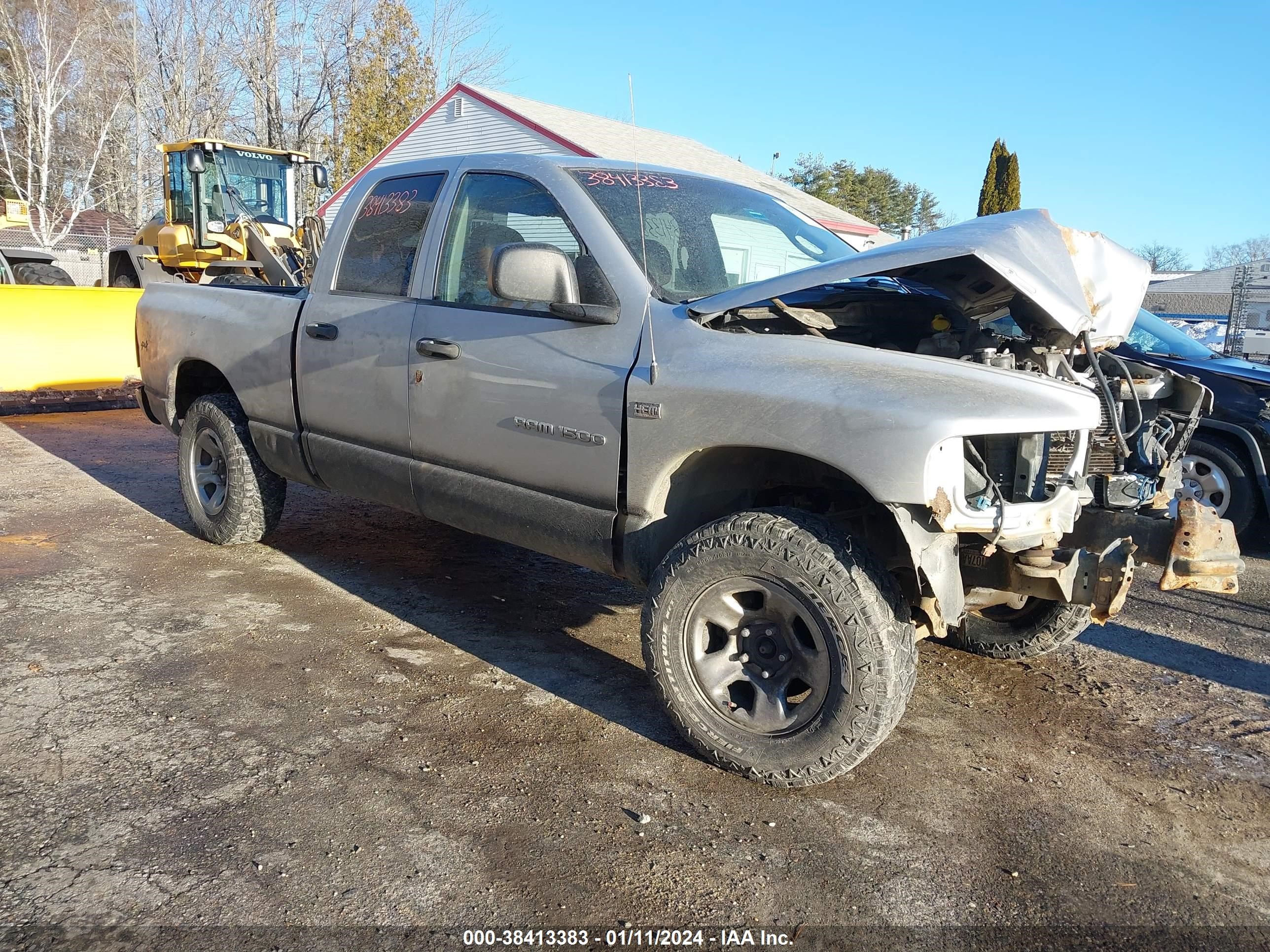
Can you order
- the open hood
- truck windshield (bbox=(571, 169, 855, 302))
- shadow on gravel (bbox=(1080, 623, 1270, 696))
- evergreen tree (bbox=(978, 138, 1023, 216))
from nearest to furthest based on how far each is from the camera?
the open hood → truck windshield (bbox=(571, 169, 855, 302)) → shadow on gravel (bbox=(1080, 623, 1270, 696)) → evergreen tree (bbox=(978, 138, 1023, 216))

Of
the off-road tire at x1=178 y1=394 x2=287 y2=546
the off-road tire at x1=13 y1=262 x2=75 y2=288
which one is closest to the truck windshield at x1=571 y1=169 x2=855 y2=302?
the off-road tire at x1=178 y1=394 x2=287 y2=546

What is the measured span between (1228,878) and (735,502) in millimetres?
1853

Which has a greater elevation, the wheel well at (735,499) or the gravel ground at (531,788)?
the wheel well at (735,499)

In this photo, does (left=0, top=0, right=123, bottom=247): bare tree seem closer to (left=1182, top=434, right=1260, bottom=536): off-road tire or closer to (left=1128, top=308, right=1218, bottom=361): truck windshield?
(left=1128, top=308, right=1218, bottom=361): truck windshield

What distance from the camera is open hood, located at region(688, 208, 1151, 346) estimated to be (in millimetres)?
2848

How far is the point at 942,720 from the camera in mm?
3734

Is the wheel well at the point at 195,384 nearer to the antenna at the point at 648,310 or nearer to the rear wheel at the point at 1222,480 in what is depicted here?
the antenna at the point at 648,310

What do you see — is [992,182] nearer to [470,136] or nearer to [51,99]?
[470,136]

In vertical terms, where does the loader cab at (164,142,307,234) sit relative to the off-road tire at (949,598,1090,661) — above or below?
above

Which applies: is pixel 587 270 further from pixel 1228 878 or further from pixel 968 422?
pixel 1228 878

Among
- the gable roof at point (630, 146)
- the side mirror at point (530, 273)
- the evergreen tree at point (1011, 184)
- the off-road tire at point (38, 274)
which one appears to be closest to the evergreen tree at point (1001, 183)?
the evergreen tree at point (1011, 184)

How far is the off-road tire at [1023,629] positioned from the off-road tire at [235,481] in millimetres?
3682

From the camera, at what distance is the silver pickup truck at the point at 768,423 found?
2.92m

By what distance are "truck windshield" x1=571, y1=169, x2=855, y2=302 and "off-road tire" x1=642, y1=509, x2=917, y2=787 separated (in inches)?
37.0
